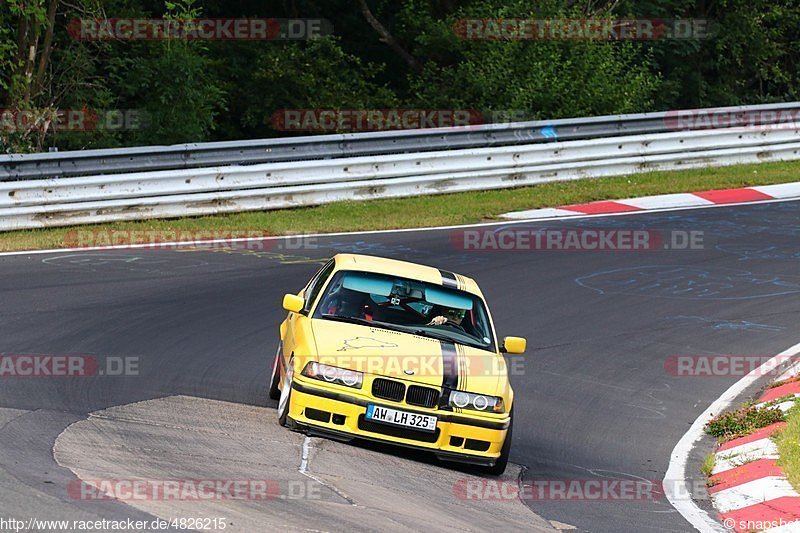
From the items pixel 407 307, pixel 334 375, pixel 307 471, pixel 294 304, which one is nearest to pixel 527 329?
pixel 407 307

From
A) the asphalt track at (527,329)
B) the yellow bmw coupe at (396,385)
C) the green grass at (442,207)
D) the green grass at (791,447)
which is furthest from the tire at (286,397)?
the green grass at (442,207)

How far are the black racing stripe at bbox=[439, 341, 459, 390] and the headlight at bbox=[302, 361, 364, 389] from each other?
0.61 metres

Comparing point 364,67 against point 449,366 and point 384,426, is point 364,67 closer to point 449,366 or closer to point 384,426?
point 449,366

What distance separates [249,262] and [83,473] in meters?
8.41

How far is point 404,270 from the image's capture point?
33.0 ft

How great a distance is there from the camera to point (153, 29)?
80.2 ft

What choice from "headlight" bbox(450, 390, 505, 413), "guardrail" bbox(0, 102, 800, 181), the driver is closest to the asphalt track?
"headlight" bbox(450, 390, 505, 413)

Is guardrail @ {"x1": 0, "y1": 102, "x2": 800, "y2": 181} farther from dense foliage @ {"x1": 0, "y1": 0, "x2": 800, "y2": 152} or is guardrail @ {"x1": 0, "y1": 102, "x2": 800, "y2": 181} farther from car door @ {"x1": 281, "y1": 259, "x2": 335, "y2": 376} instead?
car door @ {"x1": 281, "y1": 259, "x2": 335, "y2": 376}

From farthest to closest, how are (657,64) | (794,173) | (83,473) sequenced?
1. (657,64)
2. (794,173)
3. (83,473)

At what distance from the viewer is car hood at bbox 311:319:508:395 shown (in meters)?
8.62

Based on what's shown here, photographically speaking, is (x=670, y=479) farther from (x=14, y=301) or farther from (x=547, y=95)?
(x=547, y=95)

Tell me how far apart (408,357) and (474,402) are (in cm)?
58

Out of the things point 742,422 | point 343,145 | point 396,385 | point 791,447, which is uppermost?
point 343,145

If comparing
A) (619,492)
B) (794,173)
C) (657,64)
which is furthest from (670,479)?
(657,64)
